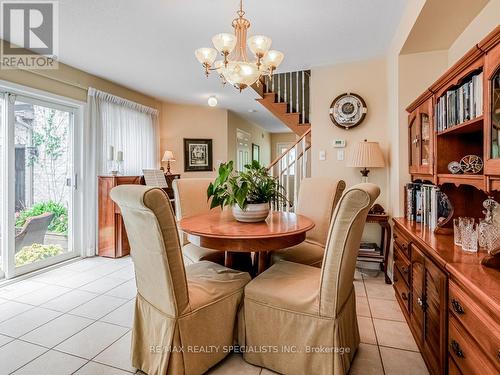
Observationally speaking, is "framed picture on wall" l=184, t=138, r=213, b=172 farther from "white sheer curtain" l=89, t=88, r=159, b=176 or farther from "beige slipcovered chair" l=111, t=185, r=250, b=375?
"beige slipcovered chair" l=111, t=185, r=250, b=375

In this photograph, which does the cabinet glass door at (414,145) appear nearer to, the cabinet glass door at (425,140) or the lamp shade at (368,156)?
the cabinet glass door at (425,140)

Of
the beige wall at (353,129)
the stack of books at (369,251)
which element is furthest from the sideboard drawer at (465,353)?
the beige wall at (353,129)

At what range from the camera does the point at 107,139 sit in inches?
159

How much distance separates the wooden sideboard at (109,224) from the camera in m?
3.83

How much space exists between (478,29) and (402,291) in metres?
1.98

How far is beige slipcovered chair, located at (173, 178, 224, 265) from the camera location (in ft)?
7.79

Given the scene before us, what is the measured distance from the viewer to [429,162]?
2025mm

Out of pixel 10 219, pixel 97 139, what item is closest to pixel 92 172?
pixel 97 139

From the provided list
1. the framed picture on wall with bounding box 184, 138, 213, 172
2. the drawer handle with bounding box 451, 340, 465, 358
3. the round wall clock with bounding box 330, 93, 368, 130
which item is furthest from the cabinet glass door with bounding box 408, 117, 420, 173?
the framed picture on wall with bounding box 184, 138, 213, 172

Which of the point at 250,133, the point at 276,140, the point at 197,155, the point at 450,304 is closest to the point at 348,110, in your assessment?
the point at 450,304

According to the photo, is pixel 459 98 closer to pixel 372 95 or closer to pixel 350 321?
pixel 350 321

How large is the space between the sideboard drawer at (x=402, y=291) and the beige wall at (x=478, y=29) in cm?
180

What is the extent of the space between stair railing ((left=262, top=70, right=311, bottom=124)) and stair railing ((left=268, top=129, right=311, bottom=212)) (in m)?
0.78

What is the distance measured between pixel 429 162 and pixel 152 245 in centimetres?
193
